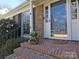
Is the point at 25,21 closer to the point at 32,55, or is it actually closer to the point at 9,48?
the point at 9,48

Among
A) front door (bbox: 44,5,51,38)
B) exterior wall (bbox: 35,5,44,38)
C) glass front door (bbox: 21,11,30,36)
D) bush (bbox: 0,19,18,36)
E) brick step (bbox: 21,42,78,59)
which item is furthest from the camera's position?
glass front door (bbox: 21,11,30,36)

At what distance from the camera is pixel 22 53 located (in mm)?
8594

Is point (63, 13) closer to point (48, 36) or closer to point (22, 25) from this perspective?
point (48, 36)

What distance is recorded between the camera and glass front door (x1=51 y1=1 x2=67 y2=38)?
1066 cm

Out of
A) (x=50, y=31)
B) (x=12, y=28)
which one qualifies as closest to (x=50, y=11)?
(x=50, y=31)

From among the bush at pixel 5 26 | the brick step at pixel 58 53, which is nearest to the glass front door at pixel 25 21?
the bush at pixel 5 26

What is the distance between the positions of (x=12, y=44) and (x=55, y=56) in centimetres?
558

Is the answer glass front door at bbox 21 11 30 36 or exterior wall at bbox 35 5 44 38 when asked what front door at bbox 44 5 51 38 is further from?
glass front door at bbox 21 11 30 36

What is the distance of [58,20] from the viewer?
1131cm

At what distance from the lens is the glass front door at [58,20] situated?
420 inches

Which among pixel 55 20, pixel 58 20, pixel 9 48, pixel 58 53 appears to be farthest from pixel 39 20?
pixel 58 53

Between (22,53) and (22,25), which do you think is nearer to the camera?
(22,53)

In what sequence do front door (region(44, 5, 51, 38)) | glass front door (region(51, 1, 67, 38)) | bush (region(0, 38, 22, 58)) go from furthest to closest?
front door (region(44, 5, 51, 38)) → bush (region(0, 38, 22, 58)) → glass front door (region(51, 1, 67, 38))

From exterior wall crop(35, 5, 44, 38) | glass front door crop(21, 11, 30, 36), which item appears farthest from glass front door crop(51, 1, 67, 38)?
glass front door crop(21, 11, 30, 36)
